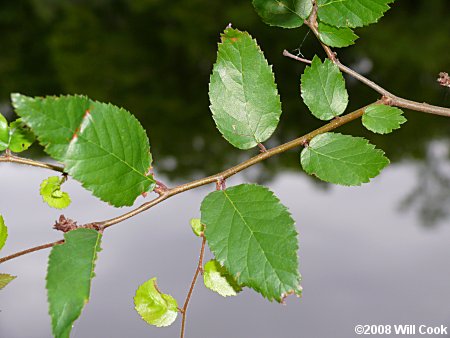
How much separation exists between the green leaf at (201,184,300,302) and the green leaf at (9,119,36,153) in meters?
0.13

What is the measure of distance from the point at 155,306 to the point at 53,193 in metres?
0.12

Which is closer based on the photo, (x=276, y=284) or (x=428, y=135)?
(x=276, y=284)

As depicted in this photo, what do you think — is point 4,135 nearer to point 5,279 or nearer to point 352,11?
point 5,279

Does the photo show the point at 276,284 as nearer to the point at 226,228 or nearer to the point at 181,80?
the point at 226,228

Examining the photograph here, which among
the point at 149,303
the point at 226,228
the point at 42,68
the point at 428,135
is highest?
the point at 226,228

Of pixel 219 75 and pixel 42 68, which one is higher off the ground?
pixel 219 75

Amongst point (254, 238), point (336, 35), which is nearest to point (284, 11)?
point (336, 35)

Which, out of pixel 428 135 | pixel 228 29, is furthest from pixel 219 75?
pixel 428 135

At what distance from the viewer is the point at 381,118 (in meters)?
0.37

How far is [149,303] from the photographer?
42 centimetres

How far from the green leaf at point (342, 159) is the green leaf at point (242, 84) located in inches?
1.3

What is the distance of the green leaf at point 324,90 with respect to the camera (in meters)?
0.38

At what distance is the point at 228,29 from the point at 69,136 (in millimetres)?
125

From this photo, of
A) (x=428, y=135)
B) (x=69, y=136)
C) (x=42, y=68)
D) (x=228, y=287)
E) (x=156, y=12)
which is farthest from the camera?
(x=156, y=12)
